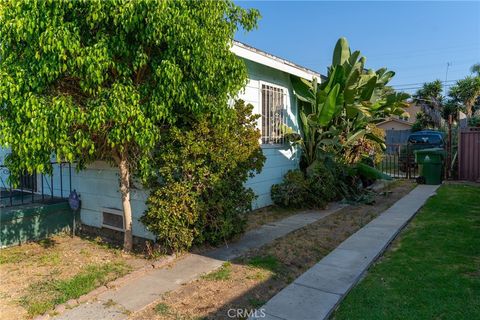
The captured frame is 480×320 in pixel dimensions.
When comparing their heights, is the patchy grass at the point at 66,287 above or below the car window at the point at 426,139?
below

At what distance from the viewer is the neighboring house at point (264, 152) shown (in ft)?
22.1

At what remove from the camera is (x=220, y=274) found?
4672mm

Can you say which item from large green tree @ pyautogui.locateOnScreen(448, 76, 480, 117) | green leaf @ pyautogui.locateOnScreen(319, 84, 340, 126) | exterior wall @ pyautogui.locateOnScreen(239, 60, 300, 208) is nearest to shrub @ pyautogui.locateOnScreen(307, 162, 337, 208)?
exterior wall @ pyautogui.locateOnScreen(239, 60, 300, 208)

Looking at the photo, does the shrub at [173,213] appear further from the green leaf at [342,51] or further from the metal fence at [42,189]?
the green leaf at [342,51]

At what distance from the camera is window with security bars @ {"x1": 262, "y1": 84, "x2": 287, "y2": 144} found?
869cm

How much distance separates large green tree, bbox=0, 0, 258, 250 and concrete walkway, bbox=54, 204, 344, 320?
1651 mm

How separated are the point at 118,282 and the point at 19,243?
2933 millimetres

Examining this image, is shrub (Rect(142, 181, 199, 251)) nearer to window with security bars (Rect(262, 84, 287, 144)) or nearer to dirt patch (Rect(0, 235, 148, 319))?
dirt patch (Rect(0, 235, 148, 319))

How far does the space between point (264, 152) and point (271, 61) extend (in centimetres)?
205

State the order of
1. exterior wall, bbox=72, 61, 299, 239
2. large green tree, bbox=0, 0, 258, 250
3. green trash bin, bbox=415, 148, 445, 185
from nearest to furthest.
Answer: large green tree, bbox=0, 0, 258, 250
exterior wall, bbox=72, 61, 299, 239
green trash bin, bbox=415, 148, 445, 185

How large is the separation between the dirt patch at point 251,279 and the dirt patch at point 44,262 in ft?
4.10

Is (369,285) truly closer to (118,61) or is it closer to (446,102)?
(118,61)

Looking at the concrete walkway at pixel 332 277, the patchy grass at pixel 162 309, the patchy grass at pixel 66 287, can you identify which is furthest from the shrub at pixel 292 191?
the patchy grass at pixel 162 309

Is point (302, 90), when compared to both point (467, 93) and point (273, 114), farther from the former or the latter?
point (467, 93)
